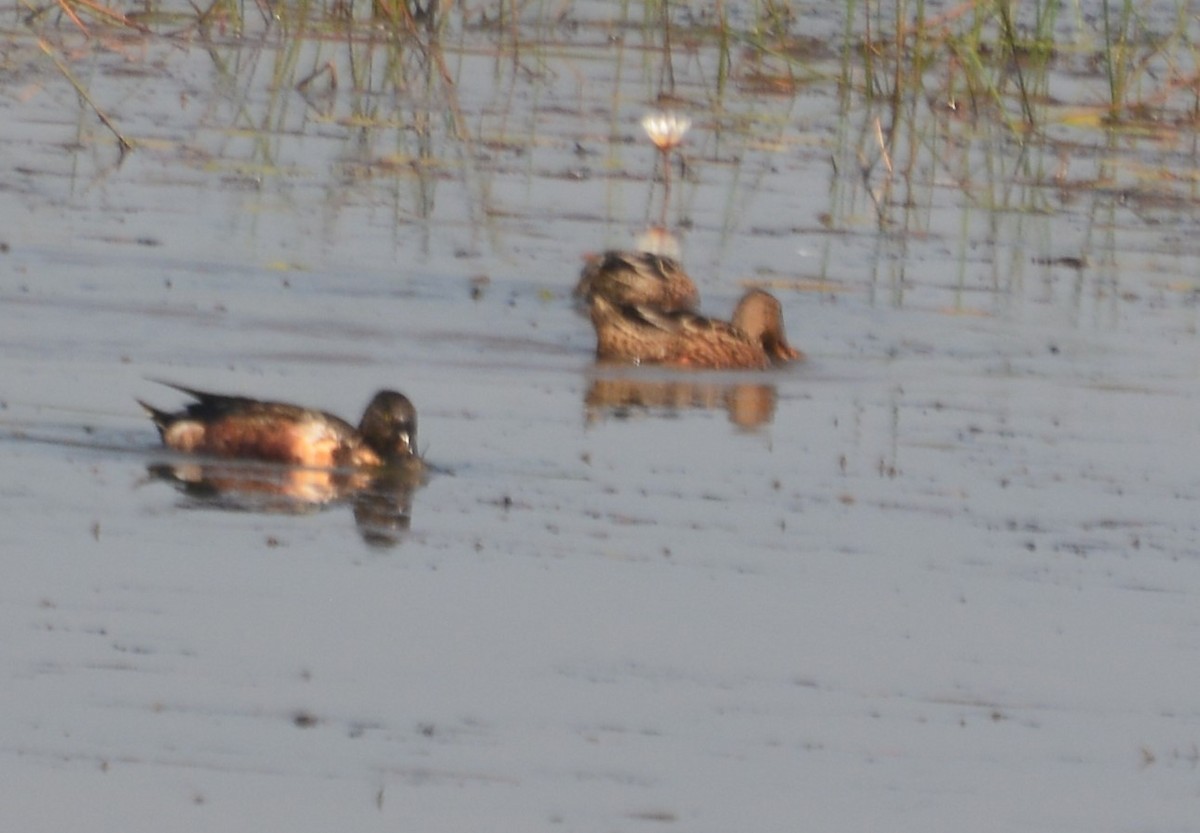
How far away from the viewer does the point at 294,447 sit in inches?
414

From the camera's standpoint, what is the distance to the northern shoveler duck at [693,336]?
13.6m

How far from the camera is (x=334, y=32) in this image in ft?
69.1

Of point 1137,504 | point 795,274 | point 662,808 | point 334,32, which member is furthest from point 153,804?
point 334,32

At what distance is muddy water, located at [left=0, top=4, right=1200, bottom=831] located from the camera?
7.27m

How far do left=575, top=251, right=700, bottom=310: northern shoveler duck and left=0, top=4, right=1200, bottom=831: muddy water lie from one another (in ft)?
0.73

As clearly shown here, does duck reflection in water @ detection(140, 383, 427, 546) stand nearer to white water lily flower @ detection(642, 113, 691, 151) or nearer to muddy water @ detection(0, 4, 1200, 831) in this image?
muddy water @ detection(0, 4, 1200, 831)

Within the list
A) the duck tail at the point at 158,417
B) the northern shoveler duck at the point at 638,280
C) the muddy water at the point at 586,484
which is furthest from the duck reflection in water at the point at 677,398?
the duck tail at the point at 158,417

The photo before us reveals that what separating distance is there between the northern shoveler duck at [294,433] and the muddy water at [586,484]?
0.15 m

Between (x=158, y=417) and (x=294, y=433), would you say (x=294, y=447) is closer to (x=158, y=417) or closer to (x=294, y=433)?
(x=294, y=433)

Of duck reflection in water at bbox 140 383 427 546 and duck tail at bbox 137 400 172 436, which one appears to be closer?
duck reflection in water at bbox 140 383 427 546

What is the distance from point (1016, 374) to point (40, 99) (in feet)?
26.5

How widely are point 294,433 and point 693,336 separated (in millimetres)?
3781

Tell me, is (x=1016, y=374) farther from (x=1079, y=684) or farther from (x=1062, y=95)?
(x=1062, y=95)

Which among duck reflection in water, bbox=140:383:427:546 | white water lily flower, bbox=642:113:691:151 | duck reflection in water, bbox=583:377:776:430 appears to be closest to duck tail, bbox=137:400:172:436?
duck reflection in water, bbox=140:383:427:546
